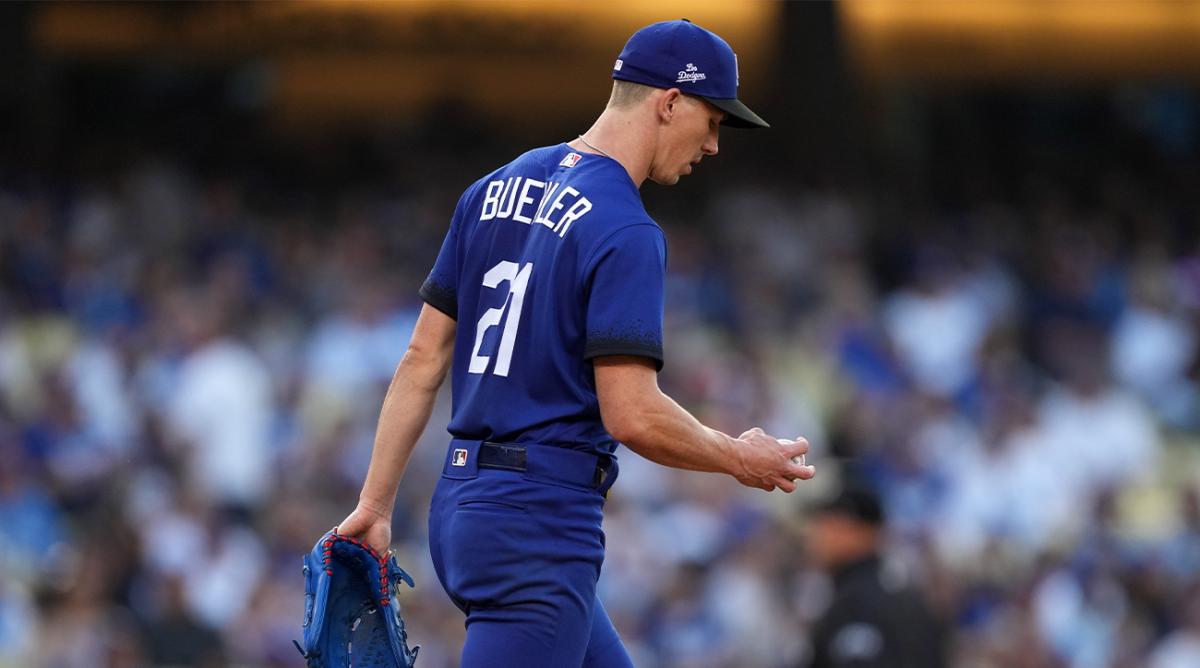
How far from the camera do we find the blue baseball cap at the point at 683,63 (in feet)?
13.1

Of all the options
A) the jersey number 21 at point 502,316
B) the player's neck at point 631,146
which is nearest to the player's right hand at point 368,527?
the jersey number 21 at point 502,316

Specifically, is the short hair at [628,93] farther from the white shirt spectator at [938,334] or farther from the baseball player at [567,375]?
the white shirt spectator at [938,334]

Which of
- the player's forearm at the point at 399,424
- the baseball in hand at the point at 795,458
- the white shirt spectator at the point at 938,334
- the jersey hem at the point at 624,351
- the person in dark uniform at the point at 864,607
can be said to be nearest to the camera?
the jersey hem at the point at 624,351

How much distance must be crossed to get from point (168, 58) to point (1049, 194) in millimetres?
8345

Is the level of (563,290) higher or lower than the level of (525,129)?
higher

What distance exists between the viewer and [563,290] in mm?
3893

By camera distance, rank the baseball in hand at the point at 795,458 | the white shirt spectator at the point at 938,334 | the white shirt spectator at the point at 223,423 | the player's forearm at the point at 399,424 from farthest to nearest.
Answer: the white shirt spectator at the point at 938,334 → the white shirt spectator at the point at 223,423 → the player's forearm at the point at 399,424 → the baseball in hand at the point at 795,458

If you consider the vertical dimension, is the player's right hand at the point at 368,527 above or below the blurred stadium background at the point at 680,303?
above

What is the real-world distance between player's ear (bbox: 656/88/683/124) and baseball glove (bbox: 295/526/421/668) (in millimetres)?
1252

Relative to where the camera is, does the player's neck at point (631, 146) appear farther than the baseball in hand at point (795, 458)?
Yes

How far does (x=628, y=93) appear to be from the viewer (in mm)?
4070

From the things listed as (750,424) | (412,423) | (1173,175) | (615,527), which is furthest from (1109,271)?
(412,423)

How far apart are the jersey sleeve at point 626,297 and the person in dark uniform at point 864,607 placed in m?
3.31

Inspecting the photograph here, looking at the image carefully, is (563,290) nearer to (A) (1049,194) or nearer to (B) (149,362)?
(B) (149,362)
